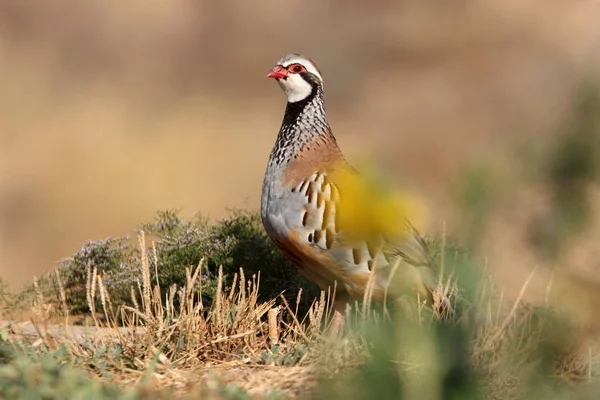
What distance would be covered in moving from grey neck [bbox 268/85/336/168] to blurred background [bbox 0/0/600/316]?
1362 mm

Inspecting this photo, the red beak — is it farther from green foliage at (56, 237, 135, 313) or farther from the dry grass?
green foliage at (56, 237, 135, 313)

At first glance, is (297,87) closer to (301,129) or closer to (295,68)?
(295,68)

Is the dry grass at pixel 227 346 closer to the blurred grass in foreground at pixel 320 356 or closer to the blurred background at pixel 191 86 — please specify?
the blurred grass in foreground at pixel 320 356

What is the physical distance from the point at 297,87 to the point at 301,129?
316mm

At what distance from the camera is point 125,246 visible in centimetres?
615

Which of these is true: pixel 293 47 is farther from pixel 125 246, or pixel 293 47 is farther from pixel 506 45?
pixel 125 246

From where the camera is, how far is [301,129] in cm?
506

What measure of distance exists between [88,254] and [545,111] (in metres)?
5.18

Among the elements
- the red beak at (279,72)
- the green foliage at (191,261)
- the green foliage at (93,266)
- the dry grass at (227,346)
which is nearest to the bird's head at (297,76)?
the red beak at (279,72)

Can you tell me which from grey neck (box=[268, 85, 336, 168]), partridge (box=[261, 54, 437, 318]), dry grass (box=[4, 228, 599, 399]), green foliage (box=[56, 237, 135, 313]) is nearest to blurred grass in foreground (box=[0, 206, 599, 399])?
dry grass (box=[4, 228, 599, 399])

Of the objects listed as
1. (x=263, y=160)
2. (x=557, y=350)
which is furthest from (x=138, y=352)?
(x=263, y=160)

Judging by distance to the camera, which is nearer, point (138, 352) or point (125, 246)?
point (138, 352)

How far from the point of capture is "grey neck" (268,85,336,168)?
Result: 4977mm

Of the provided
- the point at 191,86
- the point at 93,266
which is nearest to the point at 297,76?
the point at 93,266
